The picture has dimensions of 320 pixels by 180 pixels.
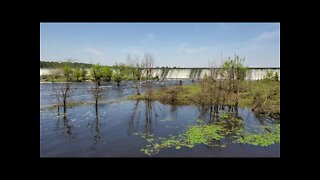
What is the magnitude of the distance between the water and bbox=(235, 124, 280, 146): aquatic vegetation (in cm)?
31

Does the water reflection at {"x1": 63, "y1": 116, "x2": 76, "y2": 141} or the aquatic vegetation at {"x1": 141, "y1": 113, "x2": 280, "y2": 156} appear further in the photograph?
the water reflection at {"x1": 63, "y1": 116, "x2": 76, "y2": 141}

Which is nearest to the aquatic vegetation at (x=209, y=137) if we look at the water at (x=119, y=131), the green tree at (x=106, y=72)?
the water at (x=119, y=131)

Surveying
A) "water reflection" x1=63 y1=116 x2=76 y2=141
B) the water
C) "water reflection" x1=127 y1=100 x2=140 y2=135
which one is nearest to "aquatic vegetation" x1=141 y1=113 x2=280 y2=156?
the water

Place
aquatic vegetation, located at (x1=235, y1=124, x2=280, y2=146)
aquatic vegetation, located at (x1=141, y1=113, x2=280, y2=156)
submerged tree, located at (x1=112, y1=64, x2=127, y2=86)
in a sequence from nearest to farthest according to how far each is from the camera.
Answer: aquatic vegetation, located at (x1=141, y1=113, x2=280, y2=156) → aquatic vegetation, located at (x1=235, y1=124, x2=280, y2=146) → submerged tree, located at (x1=112, y1=64, x2=127, y2=86)

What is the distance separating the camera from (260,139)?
8172mm

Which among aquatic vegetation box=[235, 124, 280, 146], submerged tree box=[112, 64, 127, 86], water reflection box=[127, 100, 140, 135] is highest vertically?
submerged tree box=[112, 64, 127, 86]

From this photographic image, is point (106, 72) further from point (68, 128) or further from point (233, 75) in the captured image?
point (68, 128)

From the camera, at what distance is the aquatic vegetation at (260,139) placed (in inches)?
310

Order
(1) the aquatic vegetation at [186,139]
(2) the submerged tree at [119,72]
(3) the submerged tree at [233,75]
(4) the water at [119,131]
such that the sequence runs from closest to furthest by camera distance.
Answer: (4) the water at [119,131], (1) the aquatic vegetation at [186,139], (3) the submerged tree at [233,75], (2) the submerged tree at [119,72]

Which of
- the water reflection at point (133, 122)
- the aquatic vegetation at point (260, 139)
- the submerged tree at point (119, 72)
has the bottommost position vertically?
the aquatic vegetation at point (260, 139)

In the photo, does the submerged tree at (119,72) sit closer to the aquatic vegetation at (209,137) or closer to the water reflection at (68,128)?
the water reflection at (68,128)

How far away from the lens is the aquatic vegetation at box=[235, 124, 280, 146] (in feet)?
25.8

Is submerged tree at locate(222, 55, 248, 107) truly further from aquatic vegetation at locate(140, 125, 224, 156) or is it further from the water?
aquatic vegetation at locate(140, 125, 224, 156)

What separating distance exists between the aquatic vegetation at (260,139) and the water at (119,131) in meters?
0.31
